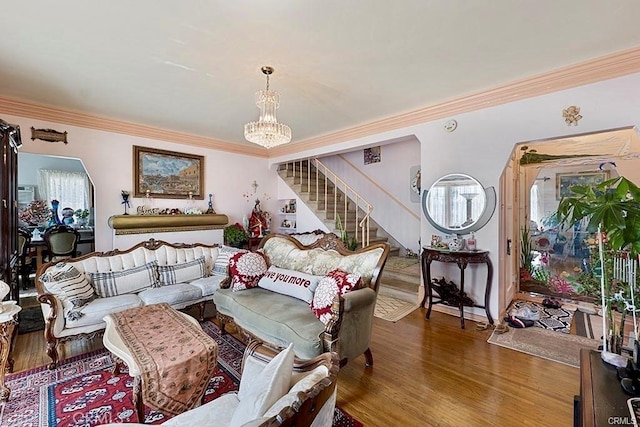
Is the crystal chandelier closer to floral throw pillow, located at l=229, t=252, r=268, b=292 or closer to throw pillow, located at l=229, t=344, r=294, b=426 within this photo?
floral throw pillow, located at l=229, t=252, r=268, b=292

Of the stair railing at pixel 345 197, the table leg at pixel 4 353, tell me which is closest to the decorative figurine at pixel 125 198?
the table leg at pixel 4 353

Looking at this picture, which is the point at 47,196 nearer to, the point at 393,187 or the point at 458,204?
the point at 393,187

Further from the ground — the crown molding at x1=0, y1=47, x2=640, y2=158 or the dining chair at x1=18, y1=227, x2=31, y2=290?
the crown molding at x1=0, y1=47, x2=640, y2=158

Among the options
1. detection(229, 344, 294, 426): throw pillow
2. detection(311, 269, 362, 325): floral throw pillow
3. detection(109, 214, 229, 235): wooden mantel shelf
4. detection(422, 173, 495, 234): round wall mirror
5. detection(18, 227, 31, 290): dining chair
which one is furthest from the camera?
detection(109, 214, 229, 235): wooden mantel shelf

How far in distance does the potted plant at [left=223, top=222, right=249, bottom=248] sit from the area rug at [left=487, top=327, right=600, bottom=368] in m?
4.37

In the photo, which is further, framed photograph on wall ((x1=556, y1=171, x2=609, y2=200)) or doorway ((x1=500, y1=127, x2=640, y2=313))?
framed photograph on wall ((x1=556, y1=171, x2=609, y2=200))

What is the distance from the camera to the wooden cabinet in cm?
258

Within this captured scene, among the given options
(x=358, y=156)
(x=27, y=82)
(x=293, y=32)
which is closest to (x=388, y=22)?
(x=293, y=32)

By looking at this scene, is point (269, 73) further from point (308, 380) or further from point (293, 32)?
point (308, 380)

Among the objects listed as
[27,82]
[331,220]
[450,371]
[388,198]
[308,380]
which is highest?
[27,82]

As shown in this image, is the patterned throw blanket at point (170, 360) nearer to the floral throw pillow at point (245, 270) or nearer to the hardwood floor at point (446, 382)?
the floral throw pillow at point (245, 270)

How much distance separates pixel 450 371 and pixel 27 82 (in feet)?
17.4

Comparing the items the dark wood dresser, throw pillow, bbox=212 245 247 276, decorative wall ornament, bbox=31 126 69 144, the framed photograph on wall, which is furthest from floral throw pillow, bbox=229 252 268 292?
the framed photograph on wall

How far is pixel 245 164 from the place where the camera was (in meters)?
6.14
